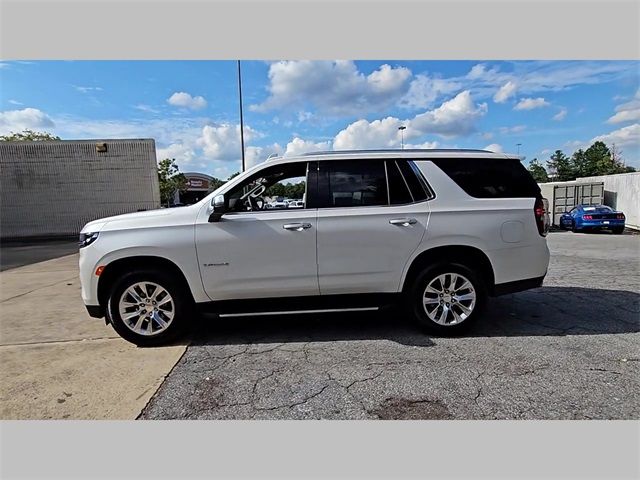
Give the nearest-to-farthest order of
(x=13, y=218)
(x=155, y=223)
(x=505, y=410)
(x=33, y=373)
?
1. (x=505, y=410)
2. (x=33, y=373)
3. (x=155, y=223)
4. (x=13, y=218)

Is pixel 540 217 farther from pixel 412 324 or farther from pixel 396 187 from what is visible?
pixel 412 324

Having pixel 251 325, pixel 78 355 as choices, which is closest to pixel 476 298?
pixel 251 325

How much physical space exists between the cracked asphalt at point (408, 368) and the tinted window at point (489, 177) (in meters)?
1.61

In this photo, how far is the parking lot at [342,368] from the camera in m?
2.97

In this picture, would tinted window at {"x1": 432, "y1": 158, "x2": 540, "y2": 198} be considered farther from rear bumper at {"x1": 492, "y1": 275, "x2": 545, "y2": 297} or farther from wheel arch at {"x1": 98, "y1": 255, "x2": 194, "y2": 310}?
wheel arch at {"x1": 98, "y1": 255, "x2": 194, "y2": 310}

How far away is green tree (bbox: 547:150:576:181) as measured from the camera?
6988 centimetres

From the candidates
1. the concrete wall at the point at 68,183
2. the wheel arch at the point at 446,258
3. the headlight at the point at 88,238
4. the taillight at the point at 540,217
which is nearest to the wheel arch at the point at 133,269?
the headlight at the point at 88,238

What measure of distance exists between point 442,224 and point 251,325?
2616mm

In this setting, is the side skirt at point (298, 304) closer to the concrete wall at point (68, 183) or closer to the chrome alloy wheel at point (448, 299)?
the chrome alloy wheel at point (448, 299)

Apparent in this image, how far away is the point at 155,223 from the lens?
4105 mm

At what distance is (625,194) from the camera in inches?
804

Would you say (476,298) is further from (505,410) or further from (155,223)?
(155,223)

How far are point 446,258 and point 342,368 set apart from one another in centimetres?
172
